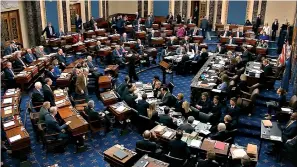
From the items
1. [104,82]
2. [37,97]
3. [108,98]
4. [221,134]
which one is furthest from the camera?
[104,82]

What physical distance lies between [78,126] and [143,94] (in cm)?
199

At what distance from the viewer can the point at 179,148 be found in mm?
6695

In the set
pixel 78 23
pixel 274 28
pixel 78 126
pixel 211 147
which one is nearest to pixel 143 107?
pixel 78 126

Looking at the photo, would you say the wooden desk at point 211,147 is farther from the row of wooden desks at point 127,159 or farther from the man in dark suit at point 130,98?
the man in dark suit at point 130,98

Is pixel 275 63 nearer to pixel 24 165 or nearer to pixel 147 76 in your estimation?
pixel 147 76

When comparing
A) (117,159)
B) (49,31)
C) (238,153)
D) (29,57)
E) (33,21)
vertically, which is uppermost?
(33,21)

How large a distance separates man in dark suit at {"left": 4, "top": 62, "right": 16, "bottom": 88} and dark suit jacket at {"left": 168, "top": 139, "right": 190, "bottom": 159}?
7.28 m

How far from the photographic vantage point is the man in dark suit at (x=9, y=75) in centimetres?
1125

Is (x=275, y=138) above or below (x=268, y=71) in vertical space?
below

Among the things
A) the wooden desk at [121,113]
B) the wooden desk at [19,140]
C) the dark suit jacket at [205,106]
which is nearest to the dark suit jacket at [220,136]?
the dark suit jacket at [205,106]

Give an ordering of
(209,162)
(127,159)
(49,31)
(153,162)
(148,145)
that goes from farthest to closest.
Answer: (49,31)
(148,145)
(127,159)
(153,162)
(209,162)

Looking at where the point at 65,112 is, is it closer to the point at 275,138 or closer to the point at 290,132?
the point at 275,138

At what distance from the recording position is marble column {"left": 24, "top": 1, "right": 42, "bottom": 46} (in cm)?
1641

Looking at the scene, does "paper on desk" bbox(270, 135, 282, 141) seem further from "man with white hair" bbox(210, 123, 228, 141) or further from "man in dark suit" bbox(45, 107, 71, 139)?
"man in dark suit" bbox(45, 107, 71, 139)
